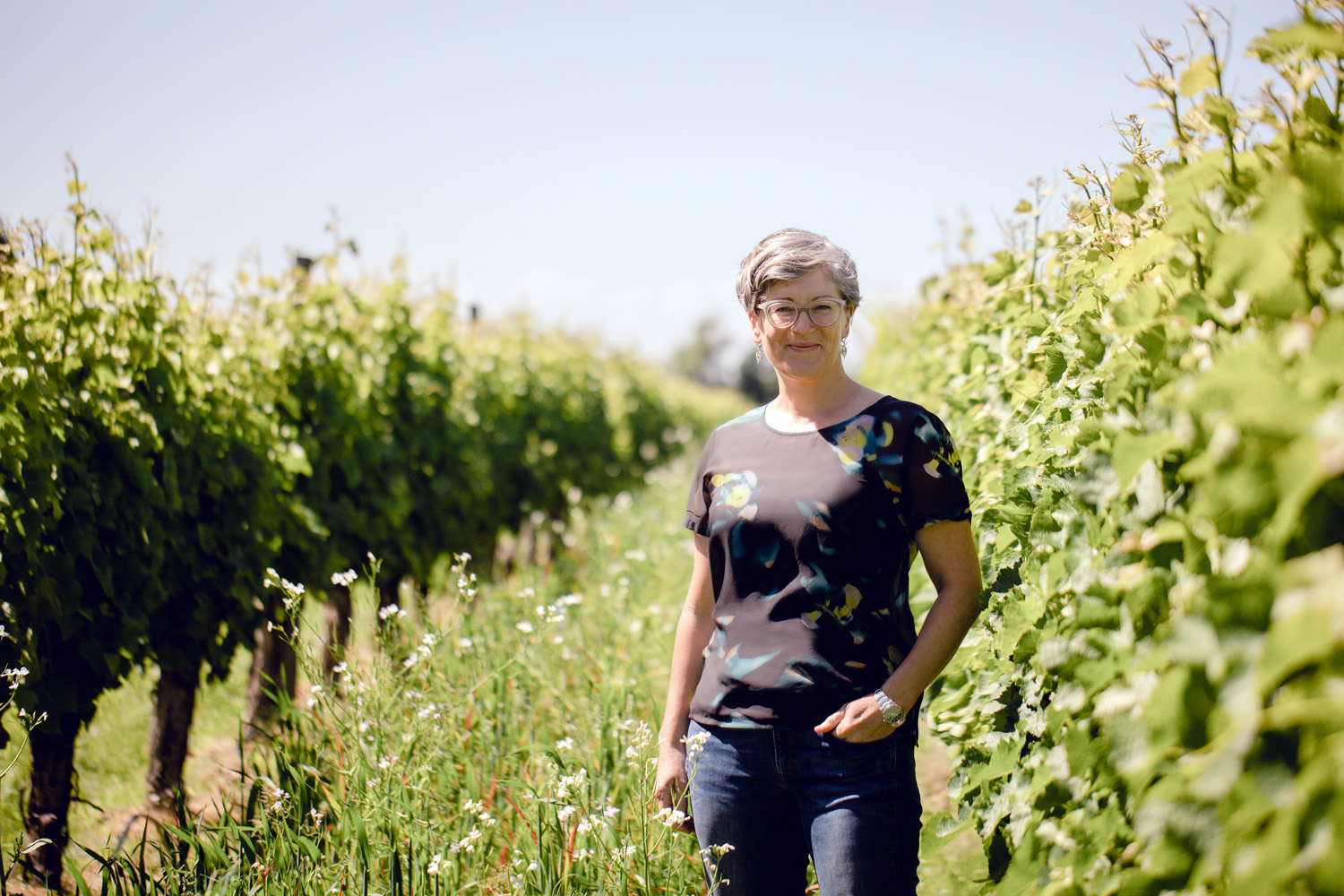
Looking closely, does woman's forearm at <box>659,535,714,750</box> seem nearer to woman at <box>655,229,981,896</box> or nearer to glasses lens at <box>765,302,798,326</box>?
woman at <box>655,229,981,896</box>

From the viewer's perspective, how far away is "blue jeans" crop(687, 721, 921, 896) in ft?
6.07

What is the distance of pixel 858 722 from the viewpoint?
1.83m

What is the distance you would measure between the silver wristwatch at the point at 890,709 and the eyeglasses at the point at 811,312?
34.1 inches

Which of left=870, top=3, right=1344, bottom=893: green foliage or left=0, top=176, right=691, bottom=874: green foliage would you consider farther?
left=0, top=176, right=691, bottom=874: green foliage

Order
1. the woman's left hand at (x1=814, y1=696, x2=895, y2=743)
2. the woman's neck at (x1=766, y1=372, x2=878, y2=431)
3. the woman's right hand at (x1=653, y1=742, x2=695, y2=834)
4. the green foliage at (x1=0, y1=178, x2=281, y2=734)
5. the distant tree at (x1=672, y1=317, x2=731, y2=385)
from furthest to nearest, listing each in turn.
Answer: the distant tree at (x1=672, y1=317, x2=731, y2=385) < the green foliage at (x1=0, y1=178, x2=281, y2=734) < the woman's right hand at (x1=653, y1=742, x2=695, y2=834) < the woman's neck at (x1=766, y1=372, x2=878, y2=431) < the woman's left hand at (x1=814, y1=696, x2=895, y2=743)

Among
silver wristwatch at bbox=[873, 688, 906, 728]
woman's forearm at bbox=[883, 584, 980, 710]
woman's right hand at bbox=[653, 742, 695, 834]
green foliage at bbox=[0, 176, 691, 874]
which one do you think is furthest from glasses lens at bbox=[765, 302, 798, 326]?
green foliage at bbox=[0, 176, 691, 874]

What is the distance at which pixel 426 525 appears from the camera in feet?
21.0

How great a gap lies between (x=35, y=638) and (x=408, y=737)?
142 centimetres

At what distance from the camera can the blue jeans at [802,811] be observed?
1849 millimetres

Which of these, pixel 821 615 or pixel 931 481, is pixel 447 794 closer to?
pixel 821 615

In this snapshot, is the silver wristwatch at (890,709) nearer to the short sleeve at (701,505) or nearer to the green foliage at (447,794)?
the short sleeve at (701,505)

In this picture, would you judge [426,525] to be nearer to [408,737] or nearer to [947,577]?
[408,737]

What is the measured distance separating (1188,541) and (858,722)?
0.82 meters

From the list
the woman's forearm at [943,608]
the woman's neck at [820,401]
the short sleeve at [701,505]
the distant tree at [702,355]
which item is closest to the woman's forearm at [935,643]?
the woman's forearm at [943,608]
